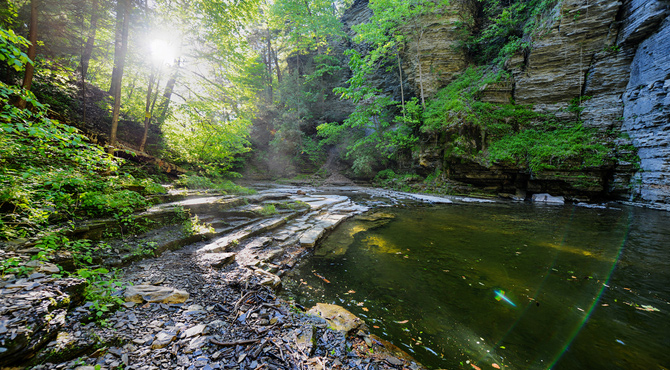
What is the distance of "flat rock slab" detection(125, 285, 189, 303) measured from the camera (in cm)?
225

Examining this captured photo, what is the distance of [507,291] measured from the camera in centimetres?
328

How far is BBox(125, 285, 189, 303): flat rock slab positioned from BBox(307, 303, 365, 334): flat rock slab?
1.52m

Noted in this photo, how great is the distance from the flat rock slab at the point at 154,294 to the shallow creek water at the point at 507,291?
1.46 m

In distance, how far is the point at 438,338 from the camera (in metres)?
2.41

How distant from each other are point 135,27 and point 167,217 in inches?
259

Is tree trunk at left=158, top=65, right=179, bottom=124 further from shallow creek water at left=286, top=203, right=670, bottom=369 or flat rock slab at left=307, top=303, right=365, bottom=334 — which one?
flat rock slab at left=307, top=303, right=365, bottom=334

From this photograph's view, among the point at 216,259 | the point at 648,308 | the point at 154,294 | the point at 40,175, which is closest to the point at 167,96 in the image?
the point at 40,175

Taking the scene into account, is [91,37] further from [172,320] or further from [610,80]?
[610,80]

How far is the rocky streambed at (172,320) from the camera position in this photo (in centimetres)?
144

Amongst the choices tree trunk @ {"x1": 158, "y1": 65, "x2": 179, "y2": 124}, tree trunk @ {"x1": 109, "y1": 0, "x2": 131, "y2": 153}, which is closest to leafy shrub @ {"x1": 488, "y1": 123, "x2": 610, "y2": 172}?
tree trunk @ {"x1": 158, "y1": 65, "x2": 179, "y2": 124}

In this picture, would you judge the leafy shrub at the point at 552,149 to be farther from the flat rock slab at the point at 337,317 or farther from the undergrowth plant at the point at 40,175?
the undergrowth plant at the point at 40,175

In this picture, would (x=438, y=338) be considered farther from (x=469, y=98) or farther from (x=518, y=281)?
(x=469, y=98)

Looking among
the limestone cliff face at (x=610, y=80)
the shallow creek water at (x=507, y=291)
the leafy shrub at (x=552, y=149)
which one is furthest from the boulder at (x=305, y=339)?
the limestone cliff face at (x=610, y=80)

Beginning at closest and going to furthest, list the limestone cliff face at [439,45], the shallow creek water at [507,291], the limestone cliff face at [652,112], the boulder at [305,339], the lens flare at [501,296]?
the boulder at [305,339], the shallow creek water at [507,291], the lens flare at [501,296], the limestone cliff face at [652,112], the limestone cliff face at [439,45]
